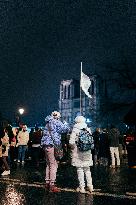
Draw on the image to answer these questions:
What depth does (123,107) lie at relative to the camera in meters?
49.2

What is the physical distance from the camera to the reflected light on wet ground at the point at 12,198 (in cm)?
690

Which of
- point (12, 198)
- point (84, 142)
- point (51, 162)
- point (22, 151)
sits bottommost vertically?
point (12, 198)

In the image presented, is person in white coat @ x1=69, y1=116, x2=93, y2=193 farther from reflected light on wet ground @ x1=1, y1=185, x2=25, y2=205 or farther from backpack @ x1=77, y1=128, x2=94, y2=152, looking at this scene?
reflected light on wet ground @ x1=1, y1=185, x2=25, y2=205

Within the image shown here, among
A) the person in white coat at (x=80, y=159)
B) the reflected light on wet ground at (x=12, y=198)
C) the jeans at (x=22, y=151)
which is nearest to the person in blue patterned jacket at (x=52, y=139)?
the person in white coat at (x=80, y=159)

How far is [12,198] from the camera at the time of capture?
739cm

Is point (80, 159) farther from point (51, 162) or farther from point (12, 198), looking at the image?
point (12, 198)

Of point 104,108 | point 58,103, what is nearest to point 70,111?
point 58,103

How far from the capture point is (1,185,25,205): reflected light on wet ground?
6898 millimetres

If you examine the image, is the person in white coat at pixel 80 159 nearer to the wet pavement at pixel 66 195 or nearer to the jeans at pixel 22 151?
the wet pavement at pixel 66 195

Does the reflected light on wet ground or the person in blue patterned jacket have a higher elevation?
the person in blue patterned jacket

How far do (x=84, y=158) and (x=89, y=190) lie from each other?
2.38 ft

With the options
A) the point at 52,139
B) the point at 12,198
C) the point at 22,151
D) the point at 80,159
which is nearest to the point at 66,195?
the point at 80,159

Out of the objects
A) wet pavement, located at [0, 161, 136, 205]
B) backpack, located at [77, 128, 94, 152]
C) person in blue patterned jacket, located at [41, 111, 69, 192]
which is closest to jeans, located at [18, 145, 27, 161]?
wet pavement, located at [0, 161, 136, 205]

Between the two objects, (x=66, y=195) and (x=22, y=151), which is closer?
(x=66, y=195)
